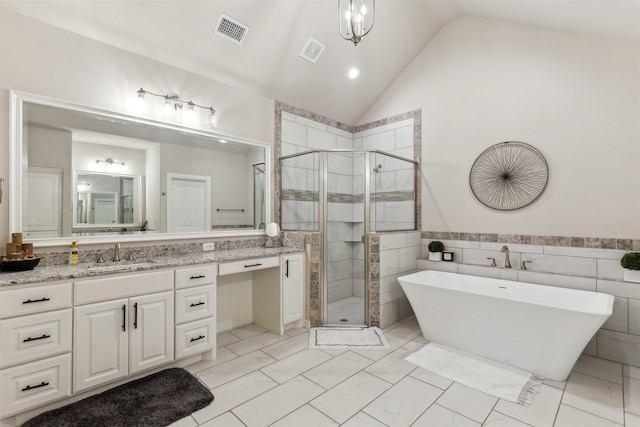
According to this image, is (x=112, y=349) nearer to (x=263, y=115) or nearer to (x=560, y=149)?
(x=263, y=115)

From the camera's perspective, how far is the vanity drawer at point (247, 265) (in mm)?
2697

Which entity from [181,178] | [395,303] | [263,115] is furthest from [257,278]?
[263,115]

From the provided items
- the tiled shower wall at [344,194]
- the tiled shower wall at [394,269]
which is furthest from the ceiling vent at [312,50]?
the tiled shower wall at [394,269]

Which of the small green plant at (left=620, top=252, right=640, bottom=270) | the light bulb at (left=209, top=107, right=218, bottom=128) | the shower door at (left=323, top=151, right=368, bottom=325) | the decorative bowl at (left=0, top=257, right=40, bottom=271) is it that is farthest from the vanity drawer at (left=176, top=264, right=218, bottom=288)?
the small green plant at (left=620, top=252, right=640, bottom=270)

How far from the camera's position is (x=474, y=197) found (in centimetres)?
351

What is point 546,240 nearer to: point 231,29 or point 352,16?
point 352,16

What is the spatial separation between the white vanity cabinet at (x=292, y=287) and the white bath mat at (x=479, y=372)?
1.20m

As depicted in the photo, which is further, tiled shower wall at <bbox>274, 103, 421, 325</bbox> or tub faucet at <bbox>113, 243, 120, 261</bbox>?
tiled shower wall at <bbox>274, 103, 421, 325</bbox>

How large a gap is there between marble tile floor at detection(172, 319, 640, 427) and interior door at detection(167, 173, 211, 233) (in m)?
1.26

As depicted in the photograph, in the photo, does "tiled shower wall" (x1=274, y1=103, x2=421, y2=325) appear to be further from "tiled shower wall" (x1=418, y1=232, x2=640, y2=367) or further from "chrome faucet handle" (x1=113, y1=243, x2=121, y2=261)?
"chrome faucet handle" (x1=113, y1=243, x2=121, y2=261)

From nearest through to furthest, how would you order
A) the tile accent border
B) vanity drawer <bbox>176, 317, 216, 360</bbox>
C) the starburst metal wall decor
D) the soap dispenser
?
the soap dispenser, vanity drawer <bbox>176, 317, 216, 360</bbox>, the tile accent border, the starburst metal wall decor

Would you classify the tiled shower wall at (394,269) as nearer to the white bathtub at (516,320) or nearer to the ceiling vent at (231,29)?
the white bathtub at (516,320)

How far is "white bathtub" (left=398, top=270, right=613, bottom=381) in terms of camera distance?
7.05ft

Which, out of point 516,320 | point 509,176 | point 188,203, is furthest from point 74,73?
point 509,176
